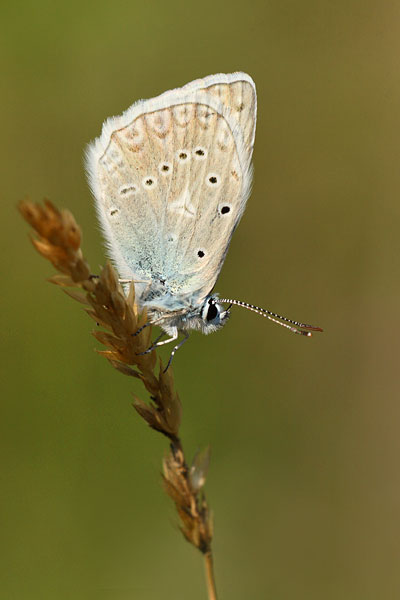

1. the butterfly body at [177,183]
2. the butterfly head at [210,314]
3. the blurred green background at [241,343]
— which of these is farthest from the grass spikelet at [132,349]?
the blurred green background at [241,343]

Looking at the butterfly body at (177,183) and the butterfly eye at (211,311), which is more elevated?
the butterfly body at (177,183)

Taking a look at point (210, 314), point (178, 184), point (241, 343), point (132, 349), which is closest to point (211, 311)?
point (210, 314)

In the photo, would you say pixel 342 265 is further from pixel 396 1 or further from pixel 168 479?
pixel 168 479

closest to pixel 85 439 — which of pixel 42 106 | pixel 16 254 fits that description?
pixel 16 254

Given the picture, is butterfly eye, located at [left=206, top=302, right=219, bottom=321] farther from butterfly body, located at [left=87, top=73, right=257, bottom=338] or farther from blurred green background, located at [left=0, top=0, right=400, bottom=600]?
blurred green background, located at [left=0, top=0, right=400, bottom=600]

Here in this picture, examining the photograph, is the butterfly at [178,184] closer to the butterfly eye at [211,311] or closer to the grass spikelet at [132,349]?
the butterfly eye at [211,311]

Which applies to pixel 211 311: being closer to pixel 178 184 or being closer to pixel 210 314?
pixel 210 314

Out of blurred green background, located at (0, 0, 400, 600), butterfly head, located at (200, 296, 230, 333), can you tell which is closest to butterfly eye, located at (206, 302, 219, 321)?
butterfly head, located at (200, 296, 230, 333)
